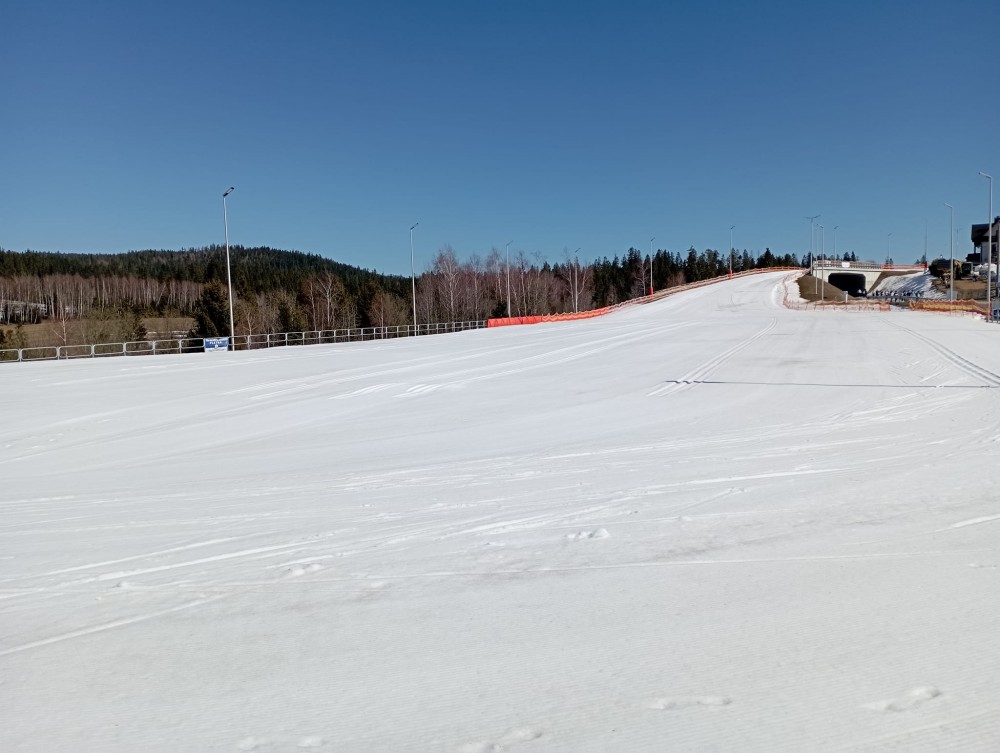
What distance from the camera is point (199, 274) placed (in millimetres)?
176250

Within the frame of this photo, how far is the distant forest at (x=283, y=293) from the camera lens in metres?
98.2

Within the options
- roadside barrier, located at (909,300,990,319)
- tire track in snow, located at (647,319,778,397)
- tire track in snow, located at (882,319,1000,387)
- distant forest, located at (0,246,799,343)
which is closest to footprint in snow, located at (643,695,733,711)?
tire track in snow, located at (647,319,778,397)

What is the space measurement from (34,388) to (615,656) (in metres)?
23.5

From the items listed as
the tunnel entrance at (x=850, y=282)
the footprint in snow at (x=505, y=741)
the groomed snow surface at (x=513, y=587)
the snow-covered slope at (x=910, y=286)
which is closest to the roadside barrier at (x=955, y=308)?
the groomed snow surface at (x=513, y=587)

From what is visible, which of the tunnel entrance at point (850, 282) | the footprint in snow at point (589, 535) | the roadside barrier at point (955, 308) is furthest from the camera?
the tunnel entrance at point (850, 282)

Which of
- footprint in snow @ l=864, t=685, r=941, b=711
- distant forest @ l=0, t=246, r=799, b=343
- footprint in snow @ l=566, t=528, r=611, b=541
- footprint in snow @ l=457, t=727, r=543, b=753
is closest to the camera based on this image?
footprint in snow @ l=457, t=727, r=543, b=753

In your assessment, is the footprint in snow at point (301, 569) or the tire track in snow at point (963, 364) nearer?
the footprint in snow at point (301, 569)

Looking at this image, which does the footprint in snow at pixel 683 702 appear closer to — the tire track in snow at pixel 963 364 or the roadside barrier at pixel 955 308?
the tire track in snow at pixel 963 364

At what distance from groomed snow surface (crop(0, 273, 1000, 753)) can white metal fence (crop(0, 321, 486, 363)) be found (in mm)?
33236

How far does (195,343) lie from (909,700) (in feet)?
185

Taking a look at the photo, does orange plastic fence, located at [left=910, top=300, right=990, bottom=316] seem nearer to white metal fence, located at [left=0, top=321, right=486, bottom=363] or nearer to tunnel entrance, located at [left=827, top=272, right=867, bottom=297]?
white metal fence, located at [left=0, top=321, right=486, bottom=363]

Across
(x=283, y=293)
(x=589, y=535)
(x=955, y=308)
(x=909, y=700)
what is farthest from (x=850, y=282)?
(x=909, y=700)

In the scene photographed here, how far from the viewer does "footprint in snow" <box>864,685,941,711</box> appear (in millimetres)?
3342

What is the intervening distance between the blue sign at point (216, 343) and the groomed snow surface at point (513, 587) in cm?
3494
